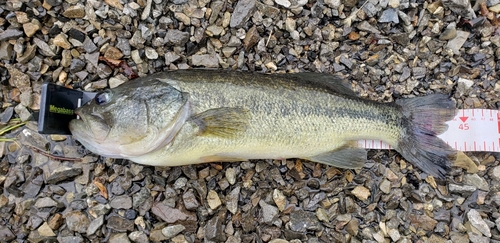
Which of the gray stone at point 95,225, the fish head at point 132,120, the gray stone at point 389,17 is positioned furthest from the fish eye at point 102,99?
the gray stone at point 389,17

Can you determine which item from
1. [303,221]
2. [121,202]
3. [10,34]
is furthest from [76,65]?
[303,221]

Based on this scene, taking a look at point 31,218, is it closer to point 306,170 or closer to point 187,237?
point 187,237

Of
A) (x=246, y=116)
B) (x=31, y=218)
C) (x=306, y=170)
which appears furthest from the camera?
(x=306, y=170)

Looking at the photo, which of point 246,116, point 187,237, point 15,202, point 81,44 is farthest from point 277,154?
point 15,202

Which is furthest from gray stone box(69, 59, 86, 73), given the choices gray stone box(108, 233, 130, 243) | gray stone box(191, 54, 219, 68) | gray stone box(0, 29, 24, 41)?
gray stone box(108, 233, 130, 243)

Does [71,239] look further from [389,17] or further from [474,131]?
[474,131]

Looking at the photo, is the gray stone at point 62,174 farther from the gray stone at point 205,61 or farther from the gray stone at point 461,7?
the gray stone at point 461,7
